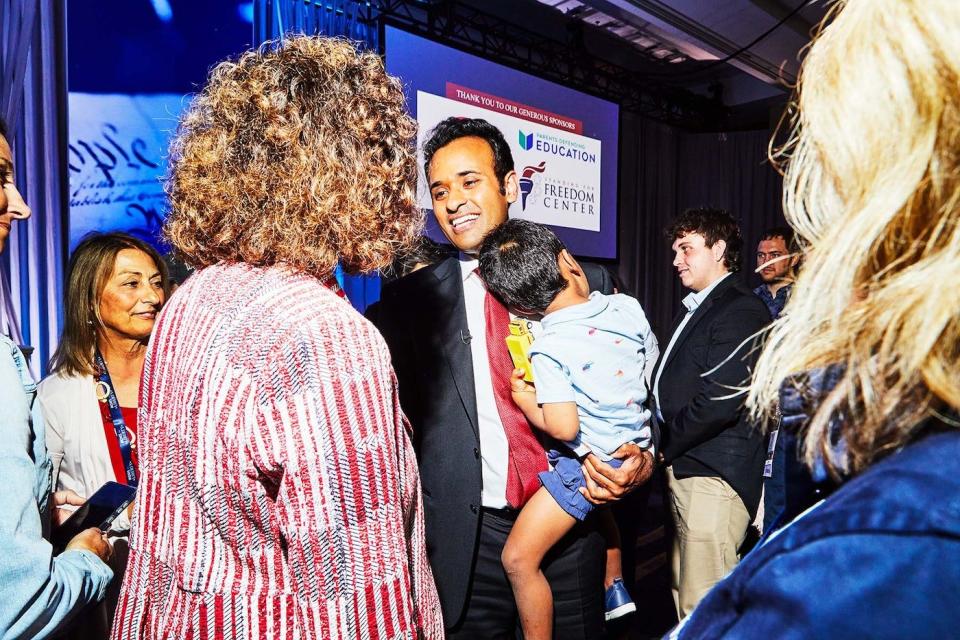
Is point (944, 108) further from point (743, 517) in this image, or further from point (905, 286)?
point (743, 517)

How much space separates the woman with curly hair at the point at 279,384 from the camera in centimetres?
83

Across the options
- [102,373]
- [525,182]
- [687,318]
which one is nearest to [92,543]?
[102,373]

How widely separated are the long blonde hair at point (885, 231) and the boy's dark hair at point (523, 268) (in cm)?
131

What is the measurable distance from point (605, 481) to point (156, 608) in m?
1.17

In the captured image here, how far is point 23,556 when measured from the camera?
96 cm

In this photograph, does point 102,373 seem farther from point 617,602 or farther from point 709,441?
point 709,441

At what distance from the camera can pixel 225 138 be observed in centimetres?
98

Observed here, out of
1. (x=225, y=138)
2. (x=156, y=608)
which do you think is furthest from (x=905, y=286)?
(x=156, y=608)

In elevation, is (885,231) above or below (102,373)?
above

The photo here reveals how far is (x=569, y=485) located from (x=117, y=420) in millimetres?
1446

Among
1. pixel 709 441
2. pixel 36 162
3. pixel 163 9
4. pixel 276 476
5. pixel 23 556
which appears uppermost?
pixel 163 9

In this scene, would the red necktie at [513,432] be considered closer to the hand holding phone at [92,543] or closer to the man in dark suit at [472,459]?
the man in dark suit at [472,459]

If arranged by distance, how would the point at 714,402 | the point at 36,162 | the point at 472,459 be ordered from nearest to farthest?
the point at 472,459
the point at 714,402
the point at 36,162

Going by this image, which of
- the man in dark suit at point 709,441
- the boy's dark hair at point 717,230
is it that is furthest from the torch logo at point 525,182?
the man in dark suit at point 709,441
